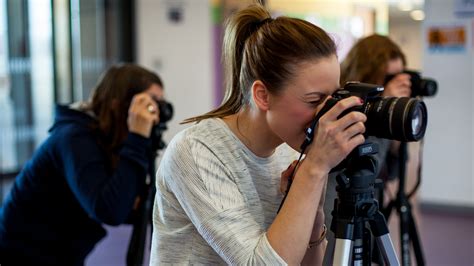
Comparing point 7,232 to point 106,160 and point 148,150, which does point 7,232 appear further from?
point 148,150

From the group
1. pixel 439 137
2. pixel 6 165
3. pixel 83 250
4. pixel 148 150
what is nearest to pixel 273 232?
pixel 148 150

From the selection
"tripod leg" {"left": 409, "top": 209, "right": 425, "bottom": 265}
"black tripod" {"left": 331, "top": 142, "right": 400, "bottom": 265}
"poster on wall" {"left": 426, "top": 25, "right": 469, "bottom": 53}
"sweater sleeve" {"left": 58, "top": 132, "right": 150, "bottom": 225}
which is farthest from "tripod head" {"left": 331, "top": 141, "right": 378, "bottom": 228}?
"poster on wall" {"left": 426, "top": 25, "right": 469, "bottom": 53}

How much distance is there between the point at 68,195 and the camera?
6.69ft

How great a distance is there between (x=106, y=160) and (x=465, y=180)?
3.30 meters

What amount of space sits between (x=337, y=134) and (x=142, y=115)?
1014 millimetres

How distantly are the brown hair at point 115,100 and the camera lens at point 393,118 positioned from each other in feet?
3.63

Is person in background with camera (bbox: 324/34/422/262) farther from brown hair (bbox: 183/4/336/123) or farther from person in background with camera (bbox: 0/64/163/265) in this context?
brown hair (bbox: 183/4/336/123)

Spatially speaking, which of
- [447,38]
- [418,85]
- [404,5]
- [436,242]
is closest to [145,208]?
[418,85]

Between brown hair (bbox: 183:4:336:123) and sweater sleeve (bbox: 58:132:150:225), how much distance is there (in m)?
0.70

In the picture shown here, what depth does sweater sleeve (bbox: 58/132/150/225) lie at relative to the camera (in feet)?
6.14

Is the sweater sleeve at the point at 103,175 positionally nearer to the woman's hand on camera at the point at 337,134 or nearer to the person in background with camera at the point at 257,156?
the person in background with camera at the point at 257,156

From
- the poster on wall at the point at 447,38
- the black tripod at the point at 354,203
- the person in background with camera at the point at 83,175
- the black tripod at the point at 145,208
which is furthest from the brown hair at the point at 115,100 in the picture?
the poster on wall at the point at 447,38

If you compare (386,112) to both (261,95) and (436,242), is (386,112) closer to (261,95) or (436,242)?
(261,95)

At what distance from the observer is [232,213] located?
44.0 inches
